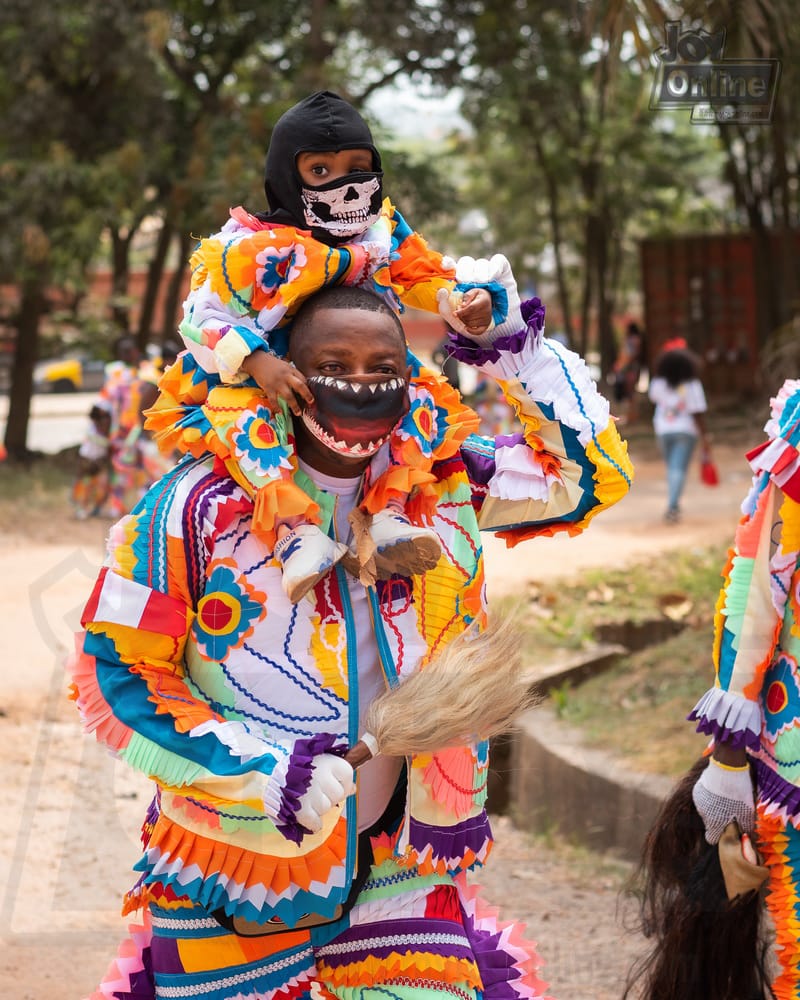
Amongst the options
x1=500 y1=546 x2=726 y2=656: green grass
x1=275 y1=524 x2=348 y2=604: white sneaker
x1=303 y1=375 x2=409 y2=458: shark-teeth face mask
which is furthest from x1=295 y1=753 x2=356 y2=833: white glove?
x1=500 y1=546 x2=726 y2=656: green grass

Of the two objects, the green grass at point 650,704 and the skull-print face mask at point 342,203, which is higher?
the skull-print face mask at point 342,203

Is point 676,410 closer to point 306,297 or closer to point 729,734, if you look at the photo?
point 729,734

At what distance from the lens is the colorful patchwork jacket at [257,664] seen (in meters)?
2.49

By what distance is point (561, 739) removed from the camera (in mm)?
6785

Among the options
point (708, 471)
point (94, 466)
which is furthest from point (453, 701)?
point (708, 471)

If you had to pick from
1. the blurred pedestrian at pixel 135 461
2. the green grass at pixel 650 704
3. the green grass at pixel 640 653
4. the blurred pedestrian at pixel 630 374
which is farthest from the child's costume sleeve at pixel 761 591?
the blurred pedestrian at pixel 630 374

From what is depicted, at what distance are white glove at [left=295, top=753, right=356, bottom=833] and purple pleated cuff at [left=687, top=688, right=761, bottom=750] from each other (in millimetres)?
1202

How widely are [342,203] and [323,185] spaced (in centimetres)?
5

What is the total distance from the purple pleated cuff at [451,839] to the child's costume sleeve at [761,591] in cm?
76

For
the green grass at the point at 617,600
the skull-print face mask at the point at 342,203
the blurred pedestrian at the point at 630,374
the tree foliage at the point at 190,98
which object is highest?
the tree foliage at the point at 190,98

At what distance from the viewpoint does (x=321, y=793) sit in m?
2.39

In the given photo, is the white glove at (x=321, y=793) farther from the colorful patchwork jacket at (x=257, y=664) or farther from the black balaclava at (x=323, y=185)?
the black balaclava at (x=323, y=185)

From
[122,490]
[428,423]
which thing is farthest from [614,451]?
[122,490]

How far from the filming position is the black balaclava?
107 inches
